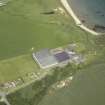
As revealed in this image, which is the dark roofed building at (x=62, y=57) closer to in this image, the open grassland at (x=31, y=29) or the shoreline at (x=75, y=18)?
the open grassland at (x=31, y=29)

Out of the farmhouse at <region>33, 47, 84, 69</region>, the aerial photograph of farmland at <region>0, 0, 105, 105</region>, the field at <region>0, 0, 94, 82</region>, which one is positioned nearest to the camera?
the aerial photograph of farmland at <region>0, 0, 105, 105</region>

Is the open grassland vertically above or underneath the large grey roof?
above

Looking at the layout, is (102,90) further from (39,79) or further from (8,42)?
(8,42)

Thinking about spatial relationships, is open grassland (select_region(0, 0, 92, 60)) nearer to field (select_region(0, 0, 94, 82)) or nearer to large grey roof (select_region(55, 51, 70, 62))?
field (select_region(0, 0, 94, 82))

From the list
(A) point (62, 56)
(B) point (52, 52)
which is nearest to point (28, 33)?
(B) point (52, 52)

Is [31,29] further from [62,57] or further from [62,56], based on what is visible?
[62,57]

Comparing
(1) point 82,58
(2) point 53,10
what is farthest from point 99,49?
(2) point 53,10

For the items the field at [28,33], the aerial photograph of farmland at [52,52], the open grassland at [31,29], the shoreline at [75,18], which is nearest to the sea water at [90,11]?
Result: the aerial photograph of farmland at [52,52]

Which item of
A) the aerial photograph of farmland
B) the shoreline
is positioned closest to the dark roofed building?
the aerial photograph of farmland
